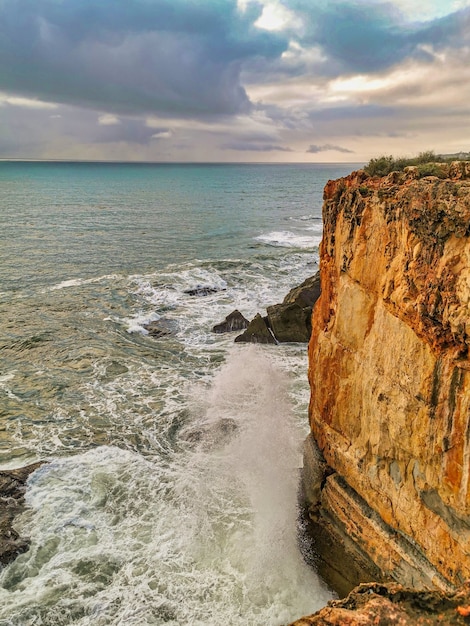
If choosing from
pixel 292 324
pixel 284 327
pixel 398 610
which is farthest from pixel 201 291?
pixel 398 610

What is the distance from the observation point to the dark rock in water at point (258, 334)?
2356 cm

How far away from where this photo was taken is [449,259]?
736 centimetres

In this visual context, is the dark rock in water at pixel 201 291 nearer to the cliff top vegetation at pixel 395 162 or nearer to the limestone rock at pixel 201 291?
the limestone rock at pixel 201 291

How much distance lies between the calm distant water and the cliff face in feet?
7.98

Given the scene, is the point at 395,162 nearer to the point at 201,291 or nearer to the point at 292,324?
the point at 292,324

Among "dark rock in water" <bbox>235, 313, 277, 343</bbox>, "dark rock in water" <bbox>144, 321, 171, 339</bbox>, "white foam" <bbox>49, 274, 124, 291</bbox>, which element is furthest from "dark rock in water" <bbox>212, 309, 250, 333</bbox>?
"white foam" <bbox>49, 274, 124, 291</bbox>

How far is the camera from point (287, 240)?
52.0 m

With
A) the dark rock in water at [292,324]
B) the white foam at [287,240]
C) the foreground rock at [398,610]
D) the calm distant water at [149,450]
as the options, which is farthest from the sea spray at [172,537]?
the white foam at [287,240]

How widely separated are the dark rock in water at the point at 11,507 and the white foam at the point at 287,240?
38640mm

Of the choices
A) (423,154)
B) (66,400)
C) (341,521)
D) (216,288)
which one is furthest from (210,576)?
(216,288)

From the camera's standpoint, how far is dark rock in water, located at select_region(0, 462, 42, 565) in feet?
36.1

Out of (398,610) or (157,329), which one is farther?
(157,329)

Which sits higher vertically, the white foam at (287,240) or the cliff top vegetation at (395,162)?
the cliff top vegetation at (395,162)

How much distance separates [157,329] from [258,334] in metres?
6.08
